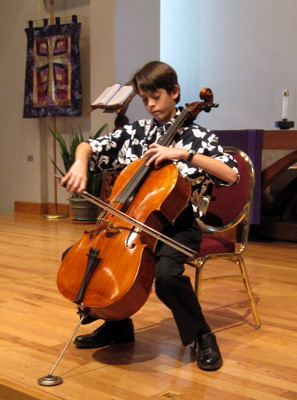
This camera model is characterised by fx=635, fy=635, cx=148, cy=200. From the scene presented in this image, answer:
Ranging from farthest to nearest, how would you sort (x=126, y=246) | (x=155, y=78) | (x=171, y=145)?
(x=171, y=145)
(x=155, y=78)
(x=126, y=246)

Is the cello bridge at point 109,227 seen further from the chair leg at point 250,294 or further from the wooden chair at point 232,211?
the chair leg at point 250,294

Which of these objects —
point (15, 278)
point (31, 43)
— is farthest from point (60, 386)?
point (31, 43)

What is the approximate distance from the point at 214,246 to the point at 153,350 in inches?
17.2

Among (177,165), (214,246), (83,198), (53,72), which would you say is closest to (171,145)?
(177,165)

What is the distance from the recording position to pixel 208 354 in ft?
6.75

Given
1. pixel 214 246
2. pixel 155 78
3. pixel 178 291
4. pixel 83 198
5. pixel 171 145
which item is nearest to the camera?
pixel 178 291

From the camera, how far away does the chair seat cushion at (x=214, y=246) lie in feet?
7.58

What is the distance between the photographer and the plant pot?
5531mm

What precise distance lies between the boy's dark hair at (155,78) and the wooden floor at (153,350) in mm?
911

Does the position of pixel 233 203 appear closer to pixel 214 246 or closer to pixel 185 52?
pixel 214 246

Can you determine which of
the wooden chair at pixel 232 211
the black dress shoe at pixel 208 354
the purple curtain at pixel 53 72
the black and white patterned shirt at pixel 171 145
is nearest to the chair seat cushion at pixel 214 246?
the wooden chair at pixel 232 211

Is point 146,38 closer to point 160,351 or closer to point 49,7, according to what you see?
point 49,7

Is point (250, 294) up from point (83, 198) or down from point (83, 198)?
up

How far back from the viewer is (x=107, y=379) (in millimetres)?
1951
